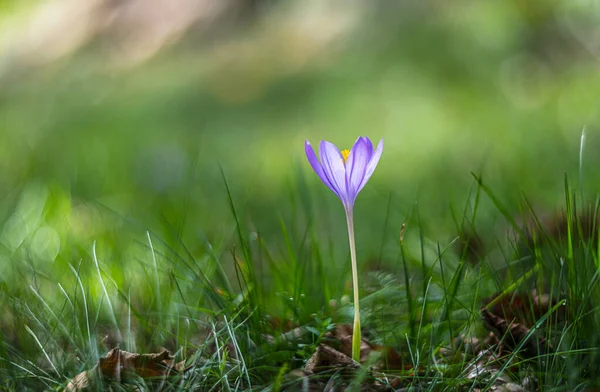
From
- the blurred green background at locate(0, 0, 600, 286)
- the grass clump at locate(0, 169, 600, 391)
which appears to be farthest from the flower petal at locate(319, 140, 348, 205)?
the blurred green background at locate(0, 0, 600, 286)

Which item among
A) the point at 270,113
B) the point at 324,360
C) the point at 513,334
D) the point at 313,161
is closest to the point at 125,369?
the point at 324,360

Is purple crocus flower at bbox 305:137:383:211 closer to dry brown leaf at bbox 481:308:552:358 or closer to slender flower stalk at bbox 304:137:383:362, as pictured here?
slender flower stalk at bbox 304:137:383:362

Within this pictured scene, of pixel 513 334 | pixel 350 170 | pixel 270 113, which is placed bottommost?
pixel 513 334

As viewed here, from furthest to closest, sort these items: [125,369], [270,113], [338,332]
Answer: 1. [270,113]
2. [338,332]
3. [125,369]

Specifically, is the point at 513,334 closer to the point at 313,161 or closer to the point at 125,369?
the point at 313,161

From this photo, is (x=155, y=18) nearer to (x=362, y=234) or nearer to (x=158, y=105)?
(x=158, y=105)

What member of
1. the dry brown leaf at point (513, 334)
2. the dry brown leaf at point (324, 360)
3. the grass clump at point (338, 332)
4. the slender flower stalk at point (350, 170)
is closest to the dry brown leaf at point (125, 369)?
the grass clump at point (338, 332)

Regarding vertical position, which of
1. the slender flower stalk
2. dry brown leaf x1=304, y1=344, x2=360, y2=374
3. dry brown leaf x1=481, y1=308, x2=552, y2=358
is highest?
the slender flower stalk

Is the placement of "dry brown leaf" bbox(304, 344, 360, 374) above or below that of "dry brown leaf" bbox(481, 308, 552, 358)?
above

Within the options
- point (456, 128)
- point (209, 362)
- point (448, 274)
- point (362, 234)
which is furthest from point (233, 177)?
point (209, 362)
